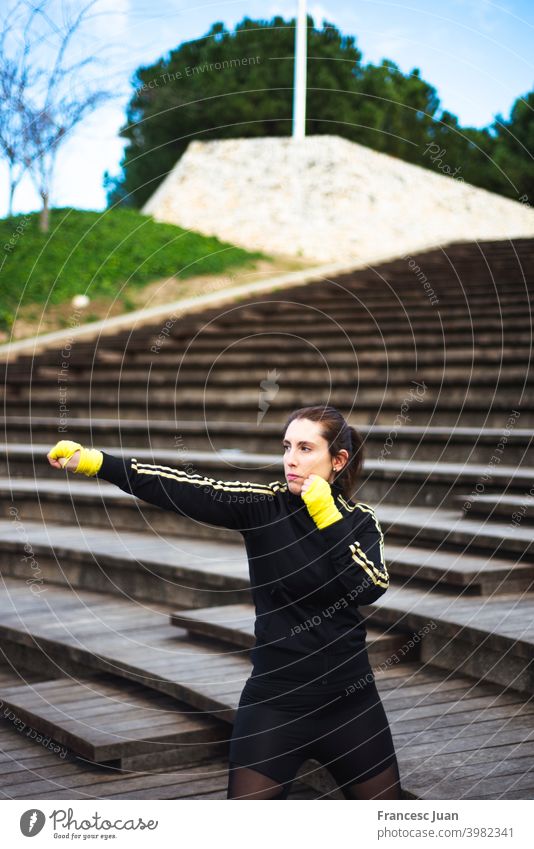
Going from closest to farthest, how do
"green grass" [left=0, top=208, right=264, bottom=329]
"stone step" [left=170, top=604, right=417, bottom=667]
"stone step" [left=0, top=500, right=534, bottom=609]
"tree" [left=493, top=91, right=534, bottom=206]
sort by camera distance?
"stone step" [left=170, top=604, right=417, bottom=667] < "stone step" [left=0, top=500, right=534, bottom=609] < "green grass" [left=0, top=208, right=264, bottom=329] < "tree" [left=493, top=91, right=534, bottom=206]

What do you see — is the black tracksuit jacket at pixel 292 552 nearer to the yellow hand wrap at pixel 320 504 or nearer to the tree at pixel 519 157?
the yellow hand wrap at pixel 320 504

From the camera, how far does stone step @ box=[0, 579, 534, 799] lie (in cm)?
294

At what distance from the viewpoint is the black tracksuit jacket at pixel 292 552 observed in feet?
8.26

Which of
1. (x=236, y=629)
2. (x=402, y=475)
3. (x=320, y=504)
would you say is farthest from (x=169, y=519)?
(x=320, y=504)

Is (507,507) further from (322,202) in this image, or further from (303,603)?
(322,202)

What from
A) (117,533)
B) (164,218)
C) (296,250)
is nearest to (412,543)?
(117,533)

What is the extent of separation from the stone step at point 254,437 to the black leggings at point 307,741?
321cm

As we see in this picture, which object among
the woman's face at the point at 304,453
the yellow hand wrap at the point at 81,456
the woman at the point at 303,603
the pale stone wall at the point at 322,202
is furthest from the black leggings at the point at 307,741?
the pale stone wall at the point at 322,202

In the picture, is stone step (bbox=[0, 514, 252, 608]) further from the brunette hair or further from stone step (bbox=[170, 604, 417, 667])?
the brunette hair

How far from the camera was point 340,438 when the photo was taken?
8.69ft

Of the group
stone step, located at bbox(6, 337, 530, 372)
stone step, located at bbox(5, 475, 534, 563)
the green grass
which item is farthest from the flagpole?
stone step, located at bbox(5, 475, 534, 563)

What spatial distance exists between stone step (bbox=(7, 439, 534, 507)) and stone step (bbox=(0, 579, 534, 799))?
48.8 inches

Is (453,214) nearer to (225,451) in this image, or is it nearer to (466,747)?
(225,451)

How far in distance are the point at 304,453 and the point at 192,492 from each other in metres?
0.31
